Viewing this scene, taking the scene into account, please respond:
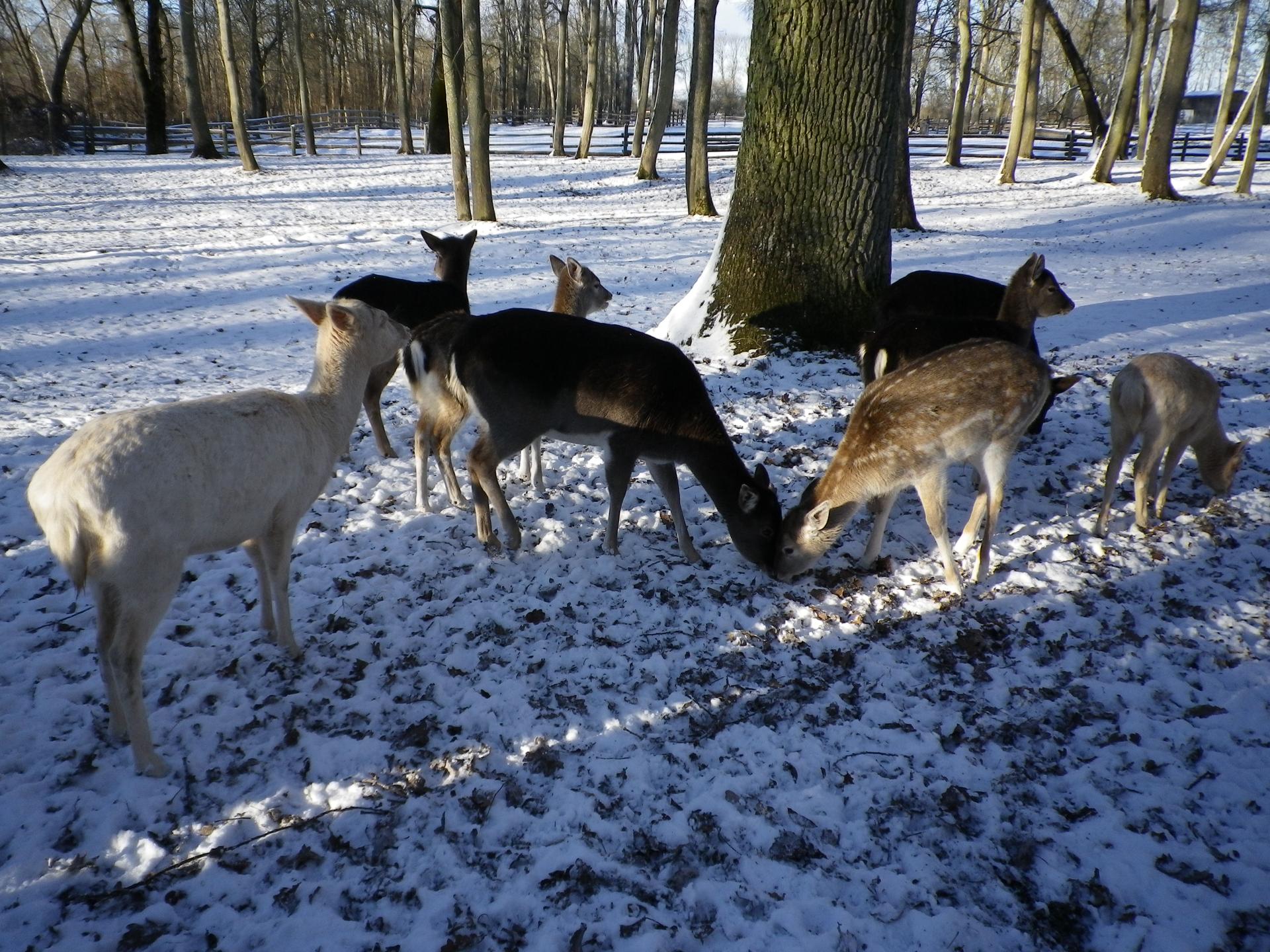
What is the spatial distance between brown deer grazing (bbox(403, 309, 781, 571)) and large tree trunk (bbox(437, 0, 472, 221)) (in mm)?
13173

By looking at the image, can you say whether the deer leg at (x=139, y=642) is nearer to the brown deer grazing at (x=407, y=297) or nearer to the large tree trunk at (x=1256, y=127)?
the brown deer grazing at (x=407, y=297)

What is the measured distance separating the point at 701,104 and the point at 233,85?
1469 centimetres

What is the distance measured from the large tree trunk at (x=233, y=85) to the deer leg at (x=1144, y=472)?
2460cm

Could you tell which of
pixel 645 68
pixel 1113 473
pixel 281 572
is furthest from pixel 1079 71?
pixel 281 572

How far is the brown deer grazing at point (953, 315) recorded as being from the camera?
554 cm

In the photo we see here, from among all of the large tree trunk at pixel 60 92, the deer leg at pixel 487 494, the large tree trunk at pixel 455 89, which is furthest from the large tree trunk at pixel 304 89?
the deer leg at pixel 487 494

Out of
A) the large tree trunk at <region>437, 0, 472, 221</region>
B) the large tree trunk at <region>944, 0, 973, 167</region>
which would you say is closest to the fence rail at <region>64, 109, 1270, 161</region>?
the large tree trunk at <region>944, 0, 973, 167</region>

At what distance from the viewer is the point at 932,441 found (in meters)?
4.31

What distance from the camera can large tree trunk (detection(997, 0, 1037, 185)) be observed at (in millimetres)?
19156

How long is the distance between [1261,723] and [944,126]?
193 feet

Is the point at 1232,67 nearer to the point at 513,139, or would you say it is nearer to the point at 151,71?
the point at 513,139

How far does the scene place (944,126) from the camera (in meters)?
52.3

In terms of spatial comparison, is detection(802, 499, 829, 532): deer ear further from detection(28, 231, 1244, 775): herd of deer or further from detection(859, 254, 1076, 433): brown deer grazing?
detection(859, 254, 1076, 433): brown deer grazing

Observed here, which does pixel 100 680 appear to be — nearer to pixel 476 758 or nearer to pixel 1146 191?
pixel 476 758
